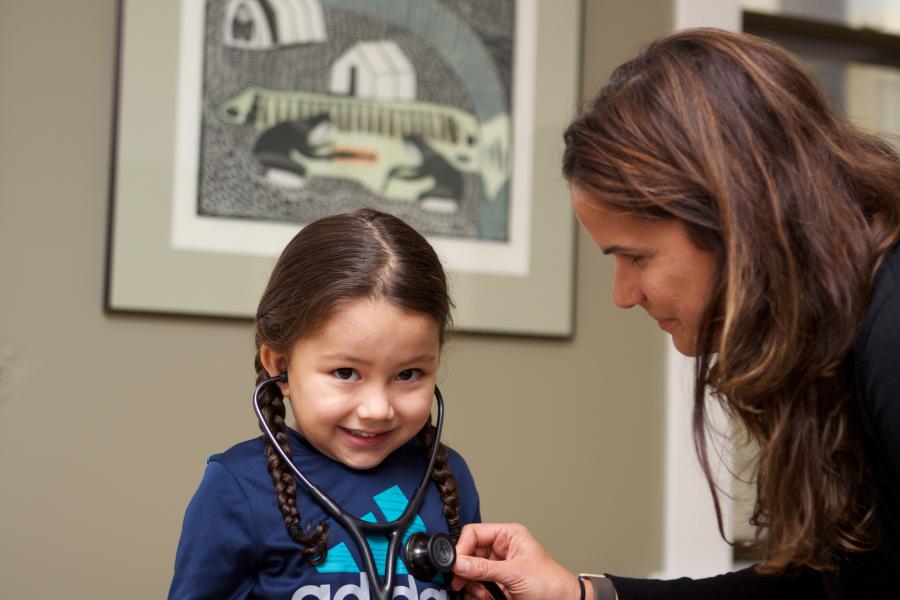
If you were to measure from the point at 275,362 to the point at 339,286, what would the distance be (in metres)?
0.16

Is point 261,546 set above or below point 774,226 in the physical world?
below

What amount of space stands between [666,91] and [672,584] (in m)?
0.76

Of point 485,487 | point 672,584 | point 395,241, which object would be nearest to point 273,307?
point 395,241

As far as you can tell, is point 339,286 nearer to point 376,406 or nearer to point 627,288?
point 376,406

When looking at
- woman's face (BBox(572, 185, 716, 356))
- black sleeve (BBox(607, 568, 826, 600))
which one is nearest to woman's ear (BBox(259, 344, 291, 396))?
woman's face (BBox(572, 185, 716, 356))

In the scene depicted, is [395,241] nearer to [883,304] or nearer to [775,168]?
[775,168]

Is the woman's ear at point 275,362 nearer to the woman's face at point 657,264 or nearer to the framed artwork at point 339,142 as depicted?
the woman's face at point 657,264

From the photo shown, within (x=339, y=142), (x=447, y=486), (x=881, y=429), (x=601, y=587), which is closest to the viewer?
(x=881, y=429)

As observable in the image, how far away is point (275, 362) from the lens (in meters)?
1.29

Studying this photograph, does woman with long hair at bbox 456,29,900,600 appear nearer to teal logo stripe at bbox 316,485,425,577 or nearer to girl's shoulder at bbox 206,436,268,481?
teal logo stripe at bbox 316,485,425,577

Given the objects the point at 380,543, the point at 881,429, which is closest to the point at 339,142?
the point at 380,543

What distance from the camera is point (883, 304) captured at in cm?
106

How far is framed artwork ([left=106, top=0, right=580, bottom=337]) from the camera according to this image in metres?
2.10

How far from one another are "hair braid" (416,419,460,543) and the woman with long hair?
0.22 feet
